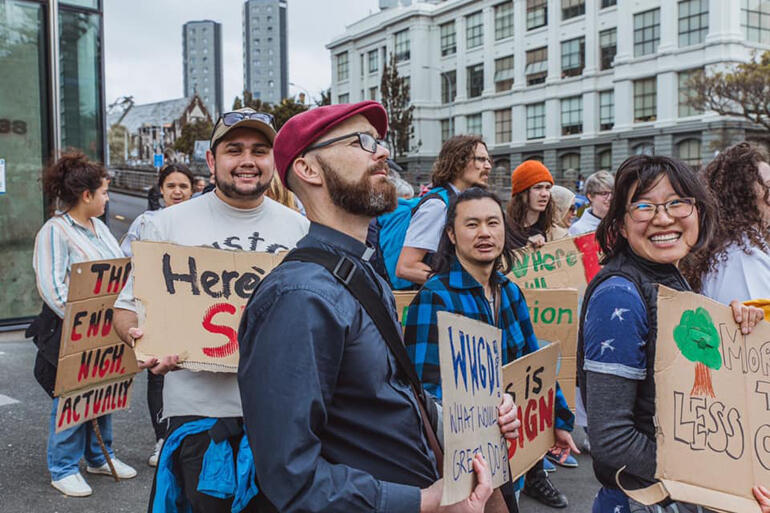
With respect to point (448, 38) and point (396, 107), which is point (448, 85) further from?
point (396, 107)

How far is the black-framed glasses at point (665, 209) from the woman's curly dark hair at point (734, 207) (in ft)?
1.73

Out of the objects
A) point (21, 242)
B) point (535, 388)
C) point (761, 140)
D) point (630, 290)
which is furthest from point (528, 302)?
point (761, 140)

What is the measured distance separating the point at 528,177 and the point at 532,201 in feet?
0.61

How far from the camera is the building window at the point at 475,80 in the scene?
187 ft

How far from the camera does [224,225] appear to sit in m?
3.06

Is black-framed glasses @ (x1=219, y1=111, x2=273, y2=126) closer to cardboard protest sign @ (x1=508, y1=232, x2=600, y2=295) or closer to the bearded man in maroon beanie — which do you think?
the bearded man in maroon beanie

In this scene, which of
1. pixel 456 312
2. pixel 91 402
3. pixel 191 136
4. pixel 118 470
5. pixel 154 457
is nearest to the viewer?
pixel 456 312

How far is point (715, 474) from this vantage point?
1.99 m

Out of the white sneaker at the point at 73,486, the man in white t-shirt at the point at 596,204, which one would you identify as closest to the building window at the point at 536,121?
the man in white t-shirt at the point at 596,204

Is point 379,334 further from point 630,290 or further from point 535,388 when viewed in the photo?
point 535,388

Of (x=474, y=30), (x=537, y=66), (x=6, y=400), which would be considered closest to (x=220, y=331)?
(x=6, y=400)

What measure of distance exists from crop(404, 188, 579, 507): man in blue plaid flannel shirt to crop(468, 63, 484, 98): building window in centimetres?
5512

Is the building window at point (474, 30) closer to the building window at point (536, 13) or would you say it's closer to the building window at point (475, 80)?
the building window at point (475, 80)

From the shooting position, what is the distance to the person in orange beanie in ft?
18.2
